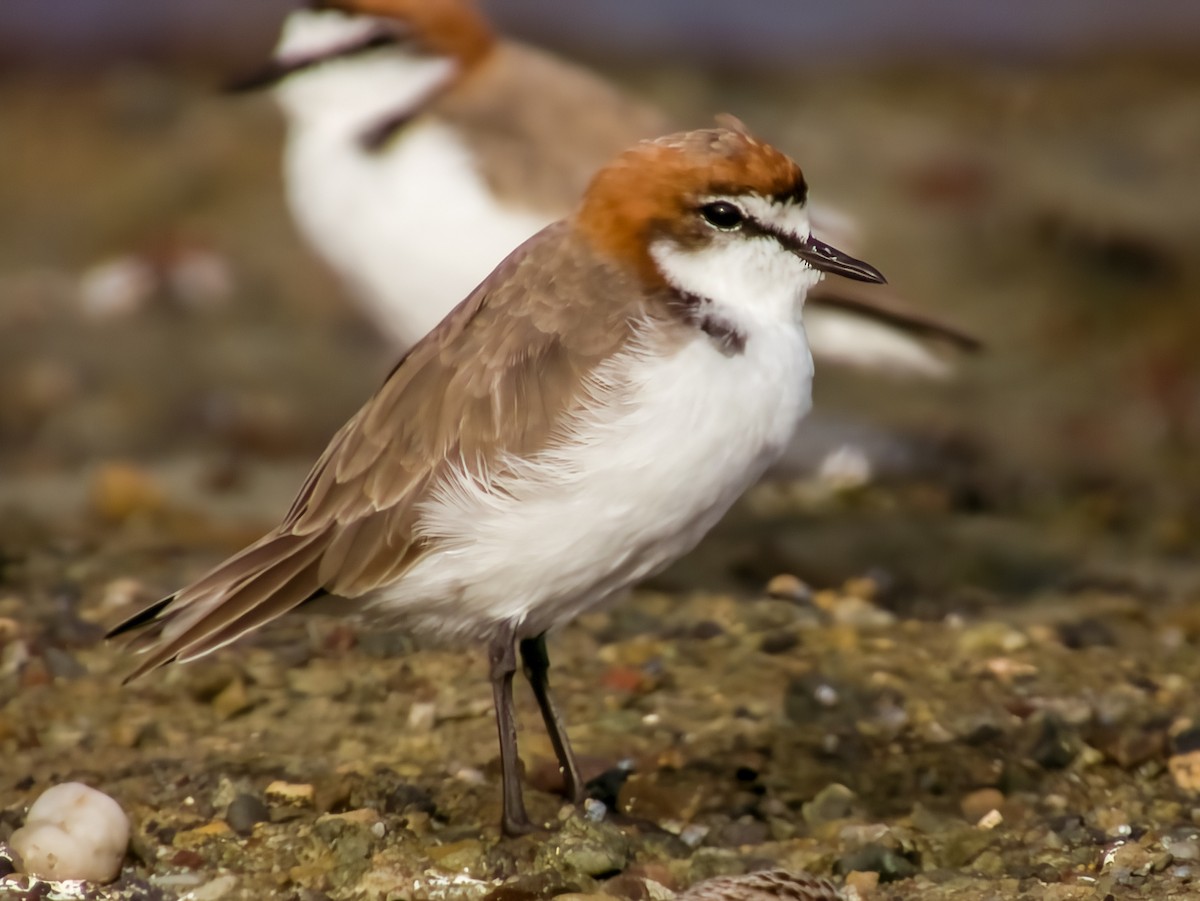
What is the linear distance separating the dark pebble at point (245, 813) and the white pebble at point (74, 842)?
0.29 metres

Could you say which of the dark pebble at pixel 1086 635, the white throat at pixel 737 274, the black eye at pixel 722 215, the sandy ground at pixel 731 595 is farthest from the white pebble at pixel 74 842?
the dark pebble at pixel 1086 635

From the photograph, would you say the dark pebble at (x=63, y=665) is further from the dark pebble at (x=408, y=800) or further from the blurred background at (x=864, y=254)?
the dark pebble at (x=408, y=800)

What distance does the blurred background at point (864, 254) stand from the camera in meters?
7.32

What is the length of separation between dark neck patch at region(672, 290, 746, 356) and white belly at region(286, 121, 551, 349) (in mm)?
2562

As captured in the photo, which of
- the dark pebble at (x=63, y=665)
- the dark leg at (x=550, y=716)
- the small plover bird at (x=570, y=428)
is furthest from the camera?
the dark pebble at (x=63, y=665)

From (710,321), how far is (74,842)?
176 cm

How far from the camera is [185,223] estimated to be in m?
11.4

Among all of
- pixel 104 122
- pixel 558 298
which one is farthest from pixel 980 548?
pixel 104 122

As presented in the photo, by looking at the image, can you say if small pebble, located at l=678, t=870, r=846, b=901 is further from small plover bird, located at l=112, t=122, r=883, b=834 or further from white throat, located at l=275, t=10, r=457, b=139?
white throat, located at l=275, t=10, r=457, b=139

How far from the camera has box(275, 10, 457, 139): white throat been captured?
734cm

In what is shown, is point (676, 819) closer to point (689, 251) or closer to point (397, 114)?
point (689, 251)

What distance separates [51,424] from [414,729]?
415 centimetres

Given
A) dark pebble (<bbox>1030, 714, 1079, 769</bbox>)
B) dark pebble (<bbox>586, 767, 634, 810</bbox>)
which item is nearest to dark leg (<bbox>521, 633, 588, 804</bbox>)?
dark pebble (<bbox>586, 767, 634, 810</bbox>)

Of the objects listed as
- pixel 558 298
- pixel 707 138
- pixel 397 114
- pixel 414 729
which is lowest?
pixel 414 729
